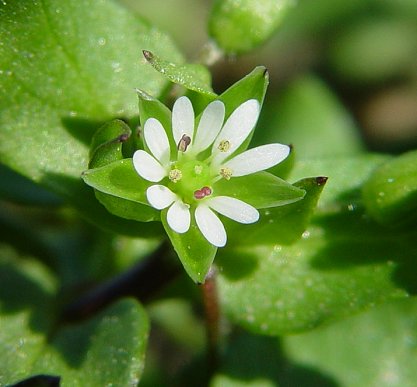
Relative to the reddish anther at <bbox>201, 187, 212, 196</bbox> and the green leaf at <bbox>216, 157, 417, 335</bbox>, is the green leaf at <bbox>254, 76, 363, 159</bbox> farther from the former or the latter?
the reddish anther at <bbox>201, 187, 212, 196</bbox>

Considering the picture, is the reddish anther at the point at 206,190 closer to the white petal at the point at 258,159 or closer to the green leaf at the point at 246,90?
the white petal at the point at 258,159

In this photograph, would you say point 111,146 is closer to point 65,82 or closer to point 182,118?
point 182,118

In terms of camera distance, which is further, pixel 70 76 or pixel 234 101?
pixel 70 76

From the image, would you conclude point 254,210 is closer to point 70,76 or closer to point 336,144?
point 70,76

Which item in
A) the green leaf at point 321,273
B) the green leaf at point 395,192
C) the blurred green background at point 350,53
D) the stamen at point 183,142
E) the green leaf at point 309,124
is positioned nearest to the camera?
the stamen at point 183,142

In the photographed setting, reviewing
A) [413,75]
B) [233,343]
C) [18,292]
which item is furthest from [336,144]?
[18,292]

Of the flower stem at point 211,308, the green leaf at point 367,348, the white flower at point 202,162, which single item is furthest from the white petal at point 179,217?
the green leaf at point 367,348
